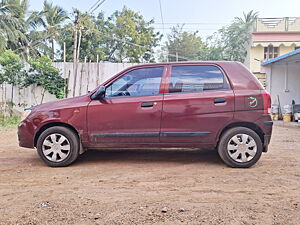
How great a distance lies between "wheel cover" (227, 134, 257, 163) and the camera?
157 inches

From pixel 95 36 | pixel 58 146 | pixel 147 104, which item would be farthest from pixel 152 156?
pixel 95 36

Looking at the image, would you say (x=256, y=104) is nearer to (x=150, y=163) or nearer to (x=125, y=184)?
(x=150, y=163)

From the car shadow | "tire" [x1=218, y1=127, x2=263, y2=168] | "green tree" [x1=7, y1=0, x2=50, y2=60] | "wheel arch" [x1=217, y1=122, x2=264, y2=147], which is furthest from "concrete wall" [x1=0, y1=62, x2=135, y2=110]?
"green tree" [x1=7, y1=0, x2=50, y2=60]

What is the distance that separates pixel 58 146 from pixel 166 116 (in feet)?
5.82

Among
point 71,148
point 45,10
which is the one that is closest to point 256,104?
point 71,148

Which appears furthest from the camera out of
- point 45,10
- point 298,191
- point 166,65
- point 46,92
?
point 45,10

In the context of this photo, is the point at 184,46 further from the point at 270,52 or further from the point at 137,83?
the point at 137,83

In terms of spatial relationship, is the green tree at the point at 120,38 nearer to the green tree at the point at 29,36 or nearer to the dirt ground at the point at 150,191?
the green tree at the point at 29,36

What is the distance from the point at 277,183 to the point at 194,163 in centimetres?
133

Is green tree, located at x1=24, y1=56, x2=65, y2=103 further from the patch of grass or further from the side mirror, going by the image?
the side mirror

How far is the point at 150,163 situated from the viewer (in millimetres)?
4379

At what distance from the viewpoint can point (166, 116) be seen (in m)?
4.09

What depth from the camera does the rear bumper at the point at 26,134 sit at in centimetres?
424

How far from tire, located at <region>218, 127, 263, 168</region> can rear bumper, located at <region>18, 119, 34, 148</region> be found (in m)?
3.05
